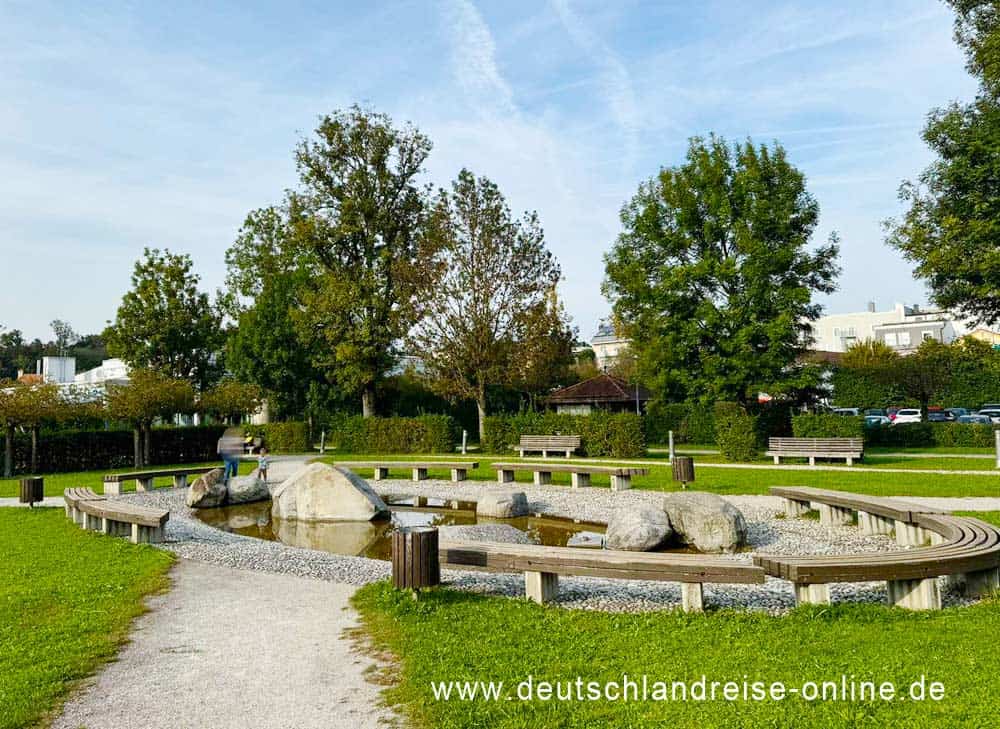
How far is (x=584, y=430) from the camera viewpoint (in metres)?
26.5

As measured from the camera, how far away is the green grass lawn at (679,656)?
393 centimetres

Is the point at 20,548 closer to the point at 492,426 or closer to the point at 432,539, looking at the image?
the point at 432,539

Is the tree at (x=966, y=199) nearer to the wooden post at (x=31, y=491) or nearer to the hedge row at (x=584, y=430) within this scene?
the hedge row at (x=584, y=430)

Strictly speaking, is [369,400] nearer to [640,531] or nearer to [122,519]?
[122,519]

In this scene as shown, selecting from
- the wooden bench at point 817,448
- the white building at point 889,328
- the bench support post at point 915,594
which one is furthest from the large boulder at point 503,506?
the white building at point 889,328

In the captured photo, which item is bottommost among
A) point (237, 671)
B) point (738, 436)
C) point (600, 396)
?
point (237, 671)

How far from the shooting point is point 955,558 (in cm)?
605

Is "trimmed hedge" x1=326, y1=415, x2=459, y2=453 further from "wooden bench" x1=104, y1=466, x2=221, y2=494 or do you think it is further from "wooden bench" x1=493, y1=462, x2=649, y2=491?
"wooden bench" x1=104, y1=466, x2=221, y2=494

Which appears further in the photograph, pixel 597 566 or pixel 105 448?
pixel 105 448

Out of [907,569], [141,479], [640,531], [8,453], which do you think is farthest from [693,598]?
[8,453]

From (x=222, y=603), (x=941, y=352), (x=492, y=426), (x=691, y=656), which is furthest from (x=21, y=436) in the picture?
(x=941, y=352)

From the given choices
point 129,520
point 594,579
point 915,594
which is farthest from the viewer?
point 129,520

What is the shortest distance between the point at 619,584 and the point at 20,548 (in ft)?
28.5

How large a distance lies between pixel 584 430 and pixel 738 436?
5.57m
